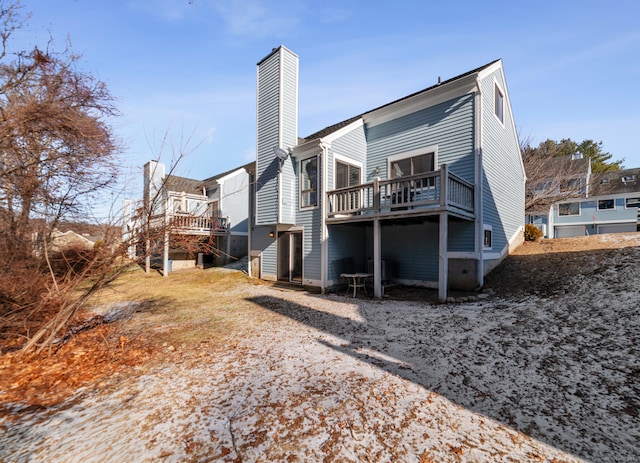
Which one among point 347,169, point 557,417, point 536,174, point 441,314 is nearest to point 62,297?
point 557,417

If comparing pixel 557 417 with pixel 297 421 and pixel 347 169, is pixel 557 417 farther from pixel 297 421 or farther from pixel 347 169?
pixel 347 169

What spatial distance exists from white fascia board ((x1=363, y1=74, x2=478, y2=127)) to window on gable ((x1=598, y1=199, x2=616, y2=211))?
76.0ft

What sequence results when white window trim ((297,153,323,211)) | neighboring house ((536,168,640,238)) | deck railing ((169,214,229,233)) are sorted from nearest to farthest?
deck railing ((169,214,229,233))
white window trim ((297,153,323,211))
neighboring house ((536,168,640,238))

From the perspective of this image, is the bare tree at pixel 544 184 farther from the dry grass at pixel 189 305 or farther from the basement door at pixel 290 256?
the dry grass at pixel 189 305

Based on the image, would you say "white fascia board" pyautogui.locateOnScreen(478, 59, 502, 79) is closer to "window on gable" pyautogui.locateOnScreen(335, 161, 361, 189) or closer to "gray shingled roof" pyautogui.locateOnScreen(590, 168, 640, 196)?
"window on gable" pyautogui.locateOnScreen(335, 161, 361, 189)

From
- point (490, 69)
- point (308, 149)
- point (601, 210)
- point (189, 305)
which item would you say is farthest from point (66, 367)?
point (601, 210)

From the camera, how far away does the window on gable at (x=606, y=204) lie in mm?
22641

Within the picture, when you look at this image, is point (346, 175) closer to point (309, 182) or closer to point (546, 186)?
point (309, 182)

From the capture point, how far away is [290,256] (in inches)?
477

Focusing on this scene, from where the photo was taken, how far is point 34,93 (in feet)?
22.1

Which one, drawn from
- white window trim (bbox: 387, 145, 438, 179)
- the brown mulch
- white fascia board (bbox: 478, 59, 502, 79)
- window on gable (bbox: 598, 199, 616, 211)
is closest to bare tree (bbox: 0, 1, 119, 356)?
the brown mulch

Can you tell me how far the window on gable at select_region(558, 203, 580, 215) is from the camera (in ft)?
78.0

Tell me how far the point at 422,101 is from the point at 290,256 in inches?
323

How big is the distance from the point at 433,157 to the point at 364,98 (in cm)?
608
